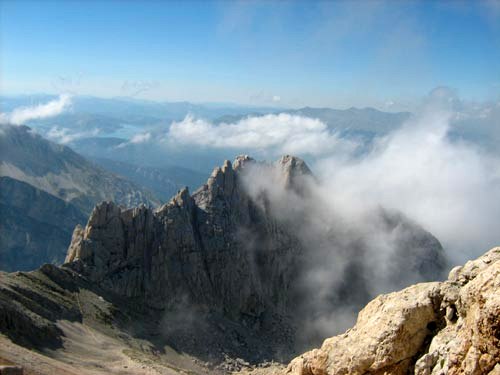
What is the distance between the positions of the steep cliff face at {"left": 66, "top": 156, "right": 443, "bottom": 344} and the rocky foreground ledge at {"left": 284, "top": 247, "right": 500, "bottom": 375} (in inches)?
4268

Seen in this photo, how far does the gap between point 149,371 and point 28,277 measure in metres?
43.2

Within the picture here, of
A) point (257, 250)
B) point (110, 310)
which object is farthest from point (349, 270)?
point (110, 310)

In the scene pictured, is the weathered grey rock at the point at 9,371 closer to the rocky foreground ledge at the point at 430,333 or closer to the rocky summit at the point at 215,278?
the rocky summit at the point at 215,278

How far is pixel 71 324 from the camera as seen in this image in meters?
94.5

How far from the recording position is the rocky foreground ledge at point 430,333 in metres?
17.5

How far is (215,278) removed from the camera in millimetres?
147375

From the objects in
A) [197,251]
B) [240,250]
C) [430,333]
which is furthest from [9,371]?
[240,250]

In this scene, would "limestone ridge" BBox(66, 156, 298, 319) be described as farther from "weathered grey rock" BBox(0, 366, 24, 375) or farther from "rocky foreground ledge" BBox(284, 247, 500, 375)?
"rocky foreground ledge" BBox(284, 247, 500, 375)

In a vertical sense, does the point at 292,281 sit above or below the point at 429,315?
below

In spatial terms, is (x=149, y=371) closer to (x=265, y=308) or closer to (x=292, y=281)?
(x=265, y=308)

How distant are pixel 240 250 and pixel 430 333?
437 ft

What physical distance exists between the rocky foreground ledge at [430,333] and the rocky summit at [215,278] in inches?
2225

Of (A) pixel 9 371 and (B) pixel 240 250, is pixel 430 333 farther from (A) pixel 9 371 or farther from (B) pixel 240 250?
(B) pixel 240 250

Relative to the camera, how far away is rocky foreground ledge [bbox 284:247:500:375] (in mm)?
17531
